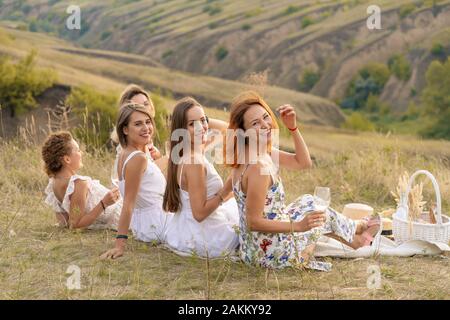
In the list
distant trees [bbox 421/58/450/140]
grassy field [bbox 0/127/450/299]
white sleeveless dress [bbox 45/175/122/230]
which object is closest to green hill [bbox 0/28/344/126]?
distant trees [bbox 421/58/450/140]

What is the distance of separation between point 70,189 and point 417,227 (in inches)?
108

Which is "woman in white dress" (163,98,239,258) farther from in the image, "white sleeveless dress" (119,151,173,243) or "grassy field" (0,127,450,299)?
"white sleeveless dress" (119,151,173,243)

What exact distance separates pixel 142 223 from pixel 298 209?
4.41 feet

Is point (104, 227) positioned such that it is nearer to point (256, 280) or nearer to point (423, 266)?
point (256, 280)

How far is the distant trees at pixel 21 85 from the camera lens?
2023 centimetres

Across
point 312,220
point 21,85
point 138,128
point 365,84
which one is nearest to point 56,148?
point 138,128

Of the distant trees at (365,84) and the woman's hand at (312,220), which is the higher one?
the distant trees at (365,84)

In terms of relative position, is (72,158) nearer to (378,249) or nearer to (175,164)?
(175,164)

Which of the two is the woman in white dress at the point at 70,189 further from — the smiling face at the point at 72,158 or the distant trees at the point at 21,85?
the distant trees at the point at 21,85

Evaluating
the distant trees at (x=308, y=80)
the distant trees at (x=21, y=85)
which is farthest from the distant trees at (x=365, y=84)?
the distant trees at (x=21, y=85)

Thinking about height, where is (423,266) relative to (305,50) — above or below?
below

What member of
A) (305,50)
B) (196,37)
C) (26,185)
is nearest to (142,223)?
(26,185)

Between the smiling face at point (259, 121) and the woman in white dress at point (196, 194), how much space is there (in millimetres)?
422

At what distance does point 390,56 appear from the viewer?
254 feet
